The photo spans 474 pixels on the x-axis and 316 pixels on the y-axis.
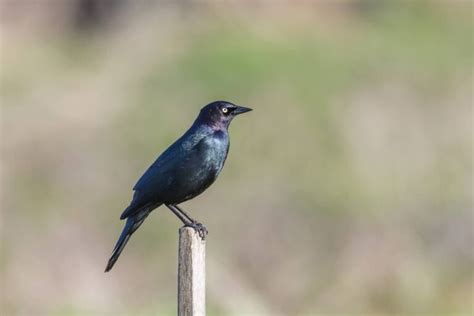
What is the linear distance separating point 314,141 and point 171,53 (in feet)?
9.66

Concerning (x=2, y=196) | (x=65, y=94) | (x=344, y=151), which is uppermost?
(x=65, y=94)

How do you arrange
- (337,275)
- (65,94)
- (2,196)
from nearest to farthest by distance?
(337,275), (2,196), (65,94)

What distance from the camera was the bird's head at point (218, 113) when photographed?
6793 millimetres

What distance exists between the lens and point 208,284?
11.6 metres

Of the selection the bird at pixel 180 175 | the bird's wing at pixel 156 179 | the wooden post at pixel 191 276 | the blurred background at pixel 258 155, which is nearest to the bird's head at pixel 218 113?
the bird at pixel 180 175

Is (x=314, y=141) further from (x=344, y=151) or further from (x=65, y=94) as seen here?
(x=65, y=94)

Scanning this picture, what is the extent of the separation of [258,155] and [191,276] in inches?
376

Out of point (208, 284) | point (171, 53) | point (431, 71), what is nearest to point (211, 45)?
point (171, 53)

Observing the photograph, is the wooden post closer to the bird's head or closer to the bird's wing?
the bird's wing

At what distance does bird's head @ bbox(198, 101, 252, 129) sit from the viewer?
22.3 ft

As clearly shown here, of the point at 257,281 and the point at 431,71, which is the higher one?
the point at 431,71

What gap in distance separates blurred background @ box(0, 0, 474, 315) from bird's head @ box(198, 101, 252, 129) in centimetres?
420

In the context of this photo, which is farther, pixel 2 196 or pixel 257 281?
pixel 2 196

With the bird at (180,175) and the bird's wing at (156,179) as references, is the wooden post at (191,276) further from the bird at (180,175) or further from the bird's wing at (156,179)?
the bird's wing at (156,179)
